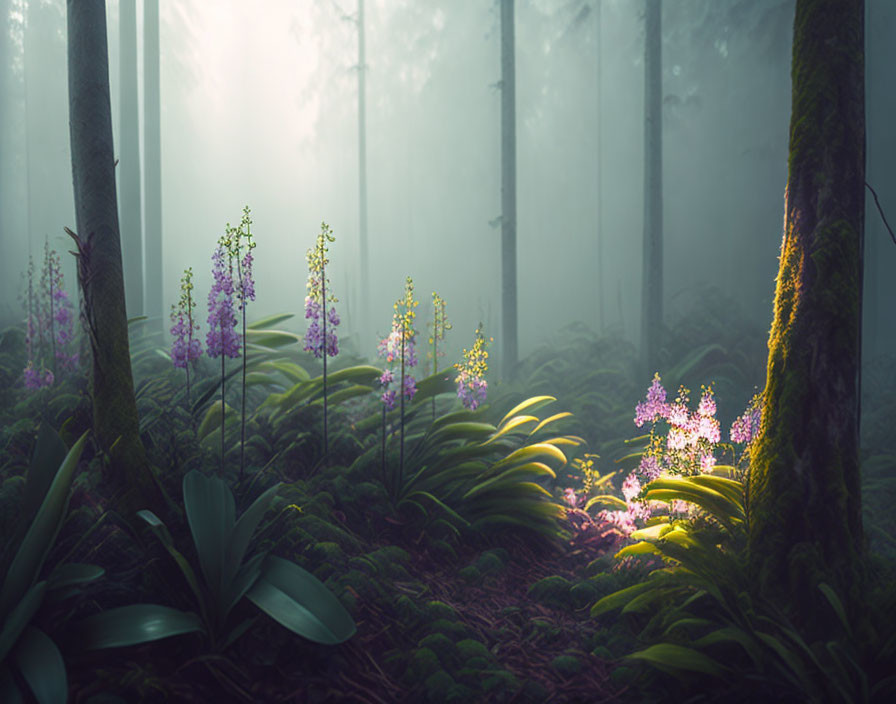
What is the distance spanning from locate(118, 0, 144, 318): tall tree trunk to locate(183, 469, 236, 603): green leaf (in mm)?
5924

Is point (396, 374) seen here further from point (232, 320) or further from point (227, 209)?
point (227, 209)

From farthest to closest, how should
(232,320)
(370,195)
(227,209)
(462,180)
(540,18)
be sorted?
Result: 1. (227,209)
2. (370,195)
3. (462,180)
4. (540,18)
5. (232,320)

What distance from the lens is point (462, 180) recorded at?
28359mm

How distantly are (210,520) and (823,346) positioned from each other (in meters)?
2.88

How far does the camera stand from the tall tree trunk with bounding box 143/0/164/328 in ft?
30.2

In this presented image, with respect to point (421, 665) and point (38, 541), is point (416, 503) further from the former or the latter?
point (38, 541)

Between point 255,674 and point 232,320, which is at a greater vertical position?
point 232,320

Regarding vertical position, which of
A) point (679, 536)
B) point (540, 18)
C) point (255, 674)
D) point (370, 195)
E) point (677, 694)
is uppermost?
point (540, 18)

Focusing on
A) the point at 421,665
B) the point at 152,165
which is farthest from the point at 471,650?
the point at 152,165

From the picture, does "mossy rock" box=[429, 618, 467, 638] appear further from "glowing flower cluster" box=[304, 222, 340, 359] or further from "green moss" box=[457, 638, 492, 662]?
"glowing flower cluster" box=[304, 222, 340, 359]

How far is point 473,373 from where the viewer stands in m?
4.30

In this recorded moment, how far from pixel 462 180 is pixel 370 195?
626 cm

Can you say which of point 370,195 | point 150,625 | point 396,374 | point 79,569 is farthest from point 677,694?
point 370,195

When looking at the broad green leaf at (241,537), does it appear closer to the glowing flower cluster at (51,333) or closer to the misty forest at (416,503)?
the misty forest at (416,503)
